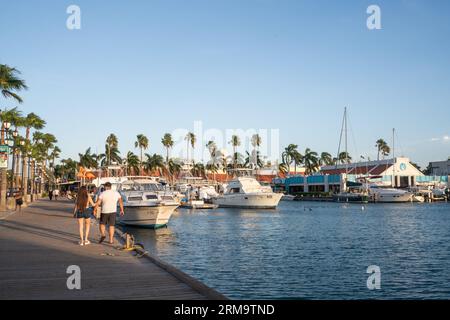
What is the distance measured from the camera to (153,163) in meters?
142

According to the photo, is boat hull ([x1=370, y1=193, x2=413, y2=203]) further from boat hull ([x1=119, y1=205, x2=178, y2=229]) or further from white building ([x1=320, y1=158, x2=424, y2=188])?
boat hull ([x1=119, y1=205, x2=178, y2=229])

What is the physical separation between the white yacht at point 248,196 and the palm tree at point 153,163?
233 ft

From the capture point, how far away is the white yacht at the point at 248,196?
69.1m

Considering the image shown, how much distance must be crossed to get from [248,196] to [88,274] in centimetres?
5832

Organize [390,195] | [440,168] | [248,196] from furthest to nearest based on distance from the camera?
[440,168], [390,195], [248,196]

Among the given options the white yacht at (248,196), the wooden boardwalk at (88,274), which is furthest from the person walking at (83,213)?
the white yacht at (248,196)

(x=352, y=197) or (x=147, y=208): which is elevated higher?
(x=147, y=208)

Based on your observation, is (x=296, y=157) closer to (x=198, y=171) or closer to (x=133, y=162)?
(x=198, y=171)

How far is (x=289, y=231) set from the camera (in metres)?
35.5

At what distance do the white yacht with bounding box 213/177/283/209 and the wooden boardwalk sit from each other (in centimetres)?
5244

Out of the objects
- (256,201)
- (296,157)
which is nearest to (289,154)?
(296,157)

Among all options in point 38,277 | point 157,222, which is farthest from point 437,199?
point 38,277

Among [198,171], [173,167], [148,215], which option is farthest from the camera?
[198,171]

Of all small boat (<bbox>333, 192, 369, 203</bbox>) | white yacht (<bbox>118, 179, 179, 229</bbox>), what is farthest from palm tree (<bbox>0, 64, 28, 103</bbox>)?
small boat (<bbox>333, 192, 369, 203</bbox>)
